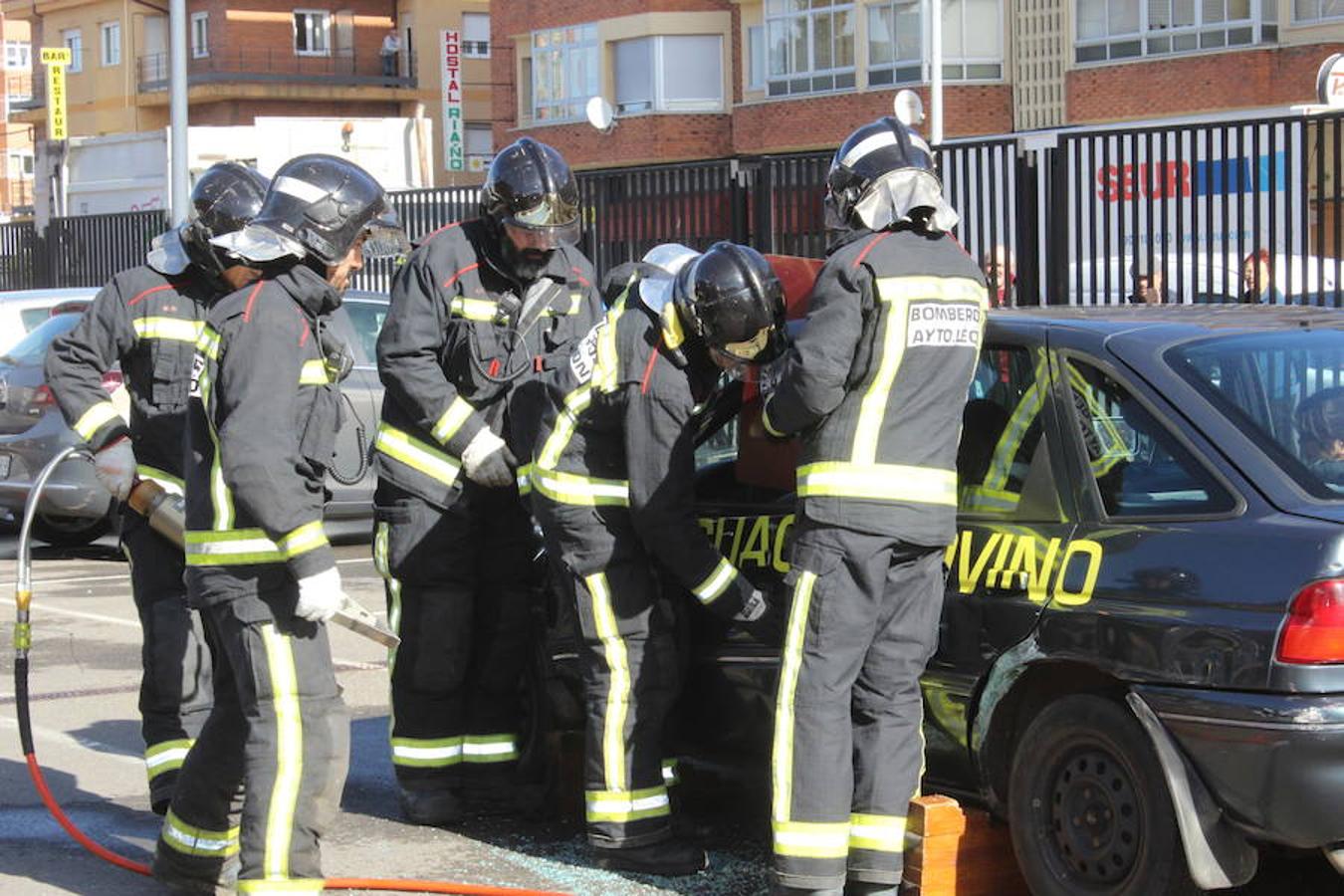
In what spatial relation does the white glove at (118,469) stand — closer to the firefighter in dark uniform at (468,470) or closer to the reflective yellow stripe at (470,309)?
the firefighter in dark uniform at (468,470)

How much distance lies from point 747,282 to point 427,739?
1975 millimetres

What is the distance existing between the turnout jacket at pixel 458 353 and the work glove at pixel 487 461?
0.03 m

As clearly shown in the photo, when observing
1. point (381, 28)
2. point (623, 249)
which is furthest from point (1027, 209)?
point (381, 28)

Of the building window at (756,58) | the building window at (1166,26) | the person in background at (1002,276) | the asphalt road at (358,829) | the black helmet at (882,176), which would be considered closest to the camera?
the black helmet at (882,176)

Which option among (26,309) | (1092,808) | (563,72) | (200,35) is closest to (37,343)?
(26,309)

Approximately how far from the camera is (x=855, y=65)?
39562mm

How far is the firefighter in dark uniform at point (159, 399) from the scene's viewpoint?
19.9ft

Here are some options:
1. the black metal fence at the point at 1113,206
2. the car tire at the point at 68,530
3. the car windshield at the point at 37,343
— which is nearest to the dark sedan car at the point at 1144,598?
the black metal fence at the point at 1113,206

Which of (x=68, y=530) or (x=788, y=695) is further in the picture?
(x=68, y=530)

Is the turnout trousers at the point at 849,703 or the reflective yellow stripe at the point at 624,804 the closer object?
the turnout trousers at the point at 849,703

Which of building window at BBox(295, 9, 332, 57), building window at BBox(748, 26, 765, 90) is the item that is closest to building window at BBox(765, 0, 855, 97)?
building window at BBox(748, 26, 765, 90)

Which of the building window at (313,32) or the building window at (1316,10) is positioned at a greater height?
the building window at (313,32)

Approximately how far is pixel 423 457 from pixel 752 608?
1.38m

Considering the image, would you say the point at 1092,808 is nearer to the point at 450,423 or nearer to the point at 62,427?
the point at 450,423
